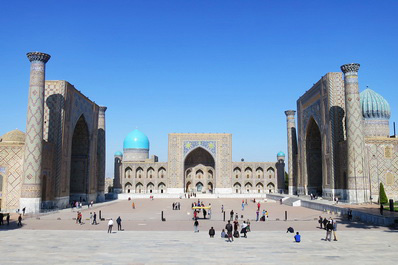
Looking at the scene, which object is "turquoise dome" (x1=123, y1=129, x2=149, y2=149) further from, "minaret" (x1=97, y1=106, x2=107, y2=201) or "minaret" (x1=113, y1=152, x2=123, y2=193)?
"minaret" (x1=97, y1=106, x2=107, y2=201)

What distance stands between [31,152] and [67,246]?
43.4ft

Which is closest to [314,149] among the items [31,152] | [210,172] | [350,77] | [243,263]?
[350,77]

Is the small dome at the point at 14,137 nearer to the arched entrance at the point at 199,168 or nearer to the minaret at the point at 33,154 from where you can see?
the minaret at the point at 33,154

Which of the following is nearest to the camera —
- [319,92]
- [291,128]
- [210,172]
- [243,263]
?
[243,263]

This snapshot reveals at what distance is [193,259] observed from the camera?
34.5 feet

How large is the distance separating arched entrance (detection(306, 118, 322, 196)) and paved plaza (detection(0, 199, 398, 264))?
21174 mm

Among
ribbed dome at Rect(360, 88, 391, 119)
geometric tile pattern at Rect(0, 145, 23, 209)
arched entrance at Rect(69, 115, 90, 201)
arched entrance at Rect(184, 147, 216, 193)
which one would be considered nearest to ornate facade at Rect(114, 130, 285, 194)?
arched entrance at Rect(184, 147, 216, 193)

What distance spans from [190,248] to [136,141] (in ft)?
175

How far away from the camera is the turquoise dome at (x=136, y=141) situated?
6425 cm

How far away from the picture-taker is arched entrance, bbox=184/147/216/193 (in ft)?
187

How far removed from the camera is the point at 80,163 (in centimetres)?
3516

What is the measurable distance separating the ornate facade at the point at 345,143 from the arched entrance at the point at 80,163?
22.0 metres

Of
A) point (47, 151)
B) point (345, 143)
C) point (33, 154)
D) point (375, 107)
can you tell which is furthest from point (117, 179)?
point (375, 107)

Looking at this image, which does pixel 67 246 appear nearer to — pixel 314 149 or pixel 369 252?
pixel 369 252
